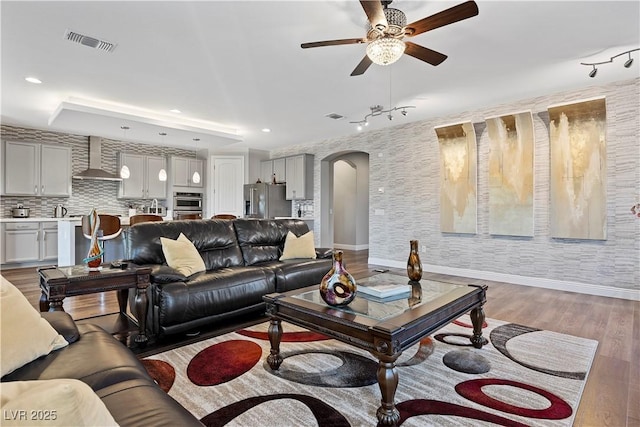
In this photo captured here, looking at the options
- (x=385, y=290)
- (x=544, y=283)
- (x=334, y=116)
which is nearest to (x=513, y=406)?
(x=385, y=290)

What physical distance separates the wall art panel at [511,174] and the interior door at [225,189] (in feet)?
18.8

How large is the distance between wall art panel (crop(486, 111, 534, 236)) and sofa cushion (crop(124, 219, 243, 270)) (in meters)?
3.86

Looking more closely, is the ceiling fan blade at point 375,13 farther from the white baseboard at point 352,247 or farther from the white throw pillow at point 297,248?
the white baseboard at point 352,247

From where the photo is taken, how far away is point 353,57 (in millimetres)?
3559

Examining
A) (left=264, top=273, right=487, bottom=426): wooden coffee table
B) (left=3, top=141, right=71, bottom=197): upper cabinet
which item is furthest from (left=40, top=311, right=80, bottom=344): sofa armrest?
(left=3, top=141, right=71, bottom=197): upper cabinet

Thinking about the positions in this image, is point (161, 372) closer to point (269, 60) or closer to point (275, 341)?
point (275, 341)

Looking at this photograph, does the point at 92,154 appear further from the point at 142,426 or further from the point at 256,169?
the point at 142,426

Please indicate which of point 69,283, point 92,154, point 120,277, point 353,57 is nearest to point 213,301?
point 120,277

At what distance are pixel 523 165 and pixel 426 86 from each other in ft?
6.14

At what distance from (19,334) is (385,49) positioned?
2642 mm

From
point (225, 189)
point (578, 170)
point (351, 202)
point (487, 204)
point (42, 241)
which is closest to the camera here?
point (578, 170)

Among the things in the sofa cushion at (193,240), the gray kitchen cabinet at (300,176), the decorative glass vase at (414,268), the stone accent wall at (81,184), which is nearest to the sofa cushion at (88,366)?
the sofa cushion at (193,240)

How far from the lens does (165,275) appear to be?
2.75m

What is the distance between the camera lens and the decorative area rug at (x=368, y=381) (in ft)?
5.71
